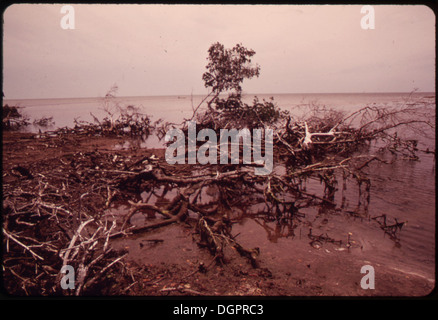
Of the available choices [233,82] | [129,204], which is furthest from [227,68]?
[129,204]

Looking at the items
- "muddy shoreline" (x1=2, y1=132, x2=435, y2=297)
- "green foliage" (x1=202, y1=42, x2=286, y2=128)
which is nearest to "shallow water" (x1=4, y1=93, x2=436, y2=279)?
"muddy shoreline" (x1=2, y1=132, x2=435, y2=297)

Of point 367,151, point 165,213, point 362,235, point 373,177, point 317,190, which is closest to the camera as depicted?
point 362,235

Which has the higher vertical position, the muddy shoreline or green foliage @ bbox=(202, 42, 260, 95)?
green foliage @ bbox=(202, 42, 260, 95)

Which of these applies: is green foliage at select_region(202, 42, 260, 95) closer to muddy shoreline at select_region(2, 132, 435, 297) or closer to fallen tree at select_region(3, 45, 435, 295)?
fallen tree at select_region(3, 45, 435, 295)

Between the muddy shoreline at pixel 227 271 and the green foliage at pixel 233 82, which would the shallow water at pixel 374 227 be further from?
the green foliage at pixel 233 82

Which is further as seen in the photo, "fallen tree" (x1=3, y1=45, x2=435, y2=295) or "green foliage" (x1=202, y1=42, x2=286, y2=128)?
"green foliage" (x1=202, y1=42, x2=286, y2=128)

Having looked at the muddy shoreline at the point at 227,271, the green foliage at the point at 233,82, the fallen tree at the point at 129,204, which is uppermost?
the green foliage at the point at 233,82

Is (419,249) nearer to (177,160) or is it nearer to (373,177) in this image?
(373,177)

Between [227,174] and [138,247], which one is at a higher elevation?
[227,174]

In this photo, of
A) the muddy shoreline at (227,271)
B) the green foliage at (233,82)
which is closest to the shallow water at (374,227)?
the muddy shoreline at (227,271)

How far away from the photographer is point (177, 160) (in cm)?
789

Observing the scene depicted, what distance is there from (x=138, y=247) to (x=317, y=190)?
4497 millimetres

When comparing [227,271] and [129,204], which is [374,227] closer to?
[227,271]
